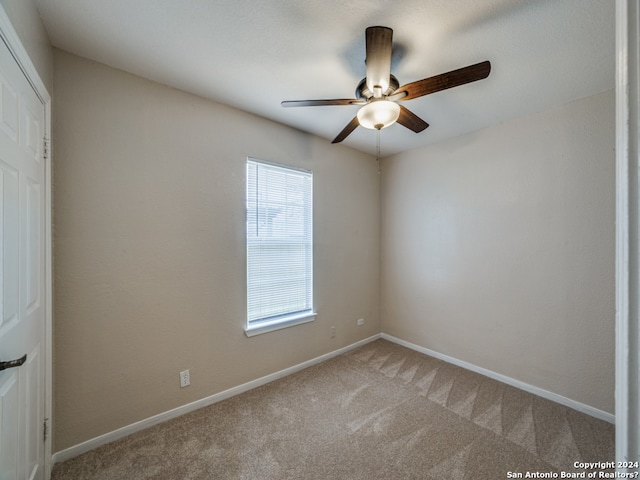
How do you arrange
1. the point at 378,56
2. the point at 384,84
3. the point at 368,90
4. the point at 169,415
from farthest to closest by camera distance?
the point at 169,415, the point at 368,90, the point at 384,84, the point at 378,56

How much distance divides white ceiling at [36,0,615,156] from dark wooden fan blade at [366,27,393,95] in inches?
6.8

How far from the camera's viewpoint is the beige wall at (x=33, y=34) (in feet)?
3.70

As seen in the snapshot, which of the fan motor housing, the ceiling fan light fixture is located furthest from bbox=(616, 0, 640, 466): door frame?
the fan motor housing

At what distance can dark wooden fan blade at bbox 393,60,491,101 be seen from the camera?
133cm

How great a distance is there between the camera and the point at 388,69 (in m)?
1.45

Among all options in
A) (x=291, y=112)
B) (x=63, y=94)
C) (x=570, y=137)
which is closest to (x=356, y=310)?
(x=291, y=112)

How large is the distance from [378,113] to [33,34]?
178 centimetres

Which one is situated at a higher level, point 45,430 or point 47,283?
point 47,283

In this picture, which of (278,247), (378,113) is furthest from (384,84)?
(278,247)

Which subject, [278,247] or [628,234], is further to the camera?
[278,247]

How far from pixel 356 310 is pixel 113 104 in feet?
9.88

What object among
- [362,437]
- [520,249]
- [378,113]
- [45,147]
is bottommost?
[362,437]

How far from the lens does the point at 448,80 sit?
4.74ft

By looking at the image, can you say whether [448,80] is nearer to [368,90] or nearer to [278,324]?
[368,90]
